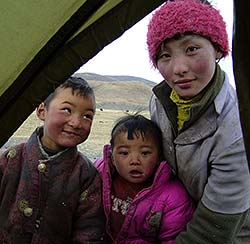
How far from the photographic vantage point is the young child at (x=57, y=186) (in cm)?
146

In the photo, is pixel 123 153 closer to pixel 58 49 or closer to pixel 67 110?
pixel 67 110

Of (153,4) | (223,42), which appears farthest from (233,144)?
(153,4)

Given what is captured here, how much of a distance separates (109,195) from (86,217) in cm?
9

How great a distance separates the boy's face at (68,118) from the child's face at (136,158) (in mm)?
123

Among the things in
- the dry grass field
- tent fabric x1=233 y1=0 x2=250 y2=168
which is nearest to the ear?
tent fabric x1=233 y1=0 x2=250 y2=168

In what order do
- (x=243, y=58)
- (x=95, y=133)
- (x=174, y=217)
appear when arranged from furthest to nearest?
1. (x=95, y=133)
2. (x=174, y=217)
3. (x=243, y=58)

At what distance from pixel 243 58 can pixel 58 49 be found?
0.55 m

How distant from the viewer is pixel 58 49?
4.22 feet

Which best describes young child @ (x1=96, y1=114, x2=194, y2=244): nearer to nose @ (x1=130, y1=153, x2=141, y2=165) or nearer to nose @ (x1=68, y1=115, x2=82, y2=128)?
nose @ (x1=130, y1=153, x2=141, y2=165)

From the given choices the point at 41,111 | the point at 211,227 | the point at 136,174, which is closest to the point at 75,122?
the point at 41,111

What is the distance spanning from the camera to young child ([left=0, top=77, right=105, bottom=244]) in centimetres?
146

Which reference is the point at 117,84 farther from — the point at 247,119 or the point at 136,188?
the point at 247,119

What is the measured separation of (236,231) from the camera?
137 centimetres

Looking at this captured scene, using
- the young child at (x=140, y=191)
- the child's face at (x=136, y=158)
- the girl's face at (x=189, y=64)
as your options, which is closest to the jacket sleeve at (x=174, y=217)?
the young child at (x=140, y=191)
